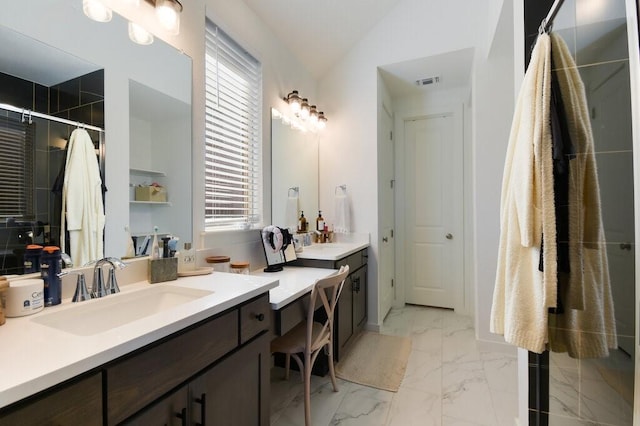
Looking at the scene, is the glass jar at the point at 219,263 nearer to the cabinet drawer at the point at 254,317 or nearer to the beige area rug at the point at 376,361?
the cabinet drawer at the point at 254,317

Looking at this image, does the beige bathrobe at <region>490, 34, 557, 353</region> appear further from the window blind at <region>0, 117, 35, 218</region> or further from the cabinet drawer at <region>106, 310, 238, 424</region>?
the window blind at <region>0, 117, 35, 218</region>

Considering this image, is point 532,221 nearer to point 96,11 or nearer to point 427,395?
point 427,395

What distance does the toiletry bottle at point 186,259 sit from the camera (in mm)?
1534

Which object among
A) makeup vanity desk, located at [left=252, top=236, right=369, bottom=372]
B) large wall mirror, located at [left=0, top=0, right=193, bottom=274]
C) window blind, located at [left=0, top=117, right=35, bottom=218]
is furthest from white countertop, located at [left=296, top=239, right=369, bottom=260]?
window blind, located at [left=0, top=117, right=35, bottom=218]

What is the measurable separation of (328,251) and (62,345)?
1.90m

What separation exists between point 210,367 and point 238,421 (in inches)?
12.2

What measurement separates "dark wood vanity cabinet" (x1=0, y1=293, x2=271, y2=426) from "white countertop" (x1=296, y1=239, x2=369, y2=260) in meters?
0.97

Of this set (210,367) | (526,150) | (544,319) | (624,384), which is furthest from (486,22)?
(210,367)

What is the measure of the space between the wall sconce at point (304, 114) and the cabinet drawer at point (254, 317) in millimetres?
1854

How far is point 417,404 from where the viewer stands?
6.07ft

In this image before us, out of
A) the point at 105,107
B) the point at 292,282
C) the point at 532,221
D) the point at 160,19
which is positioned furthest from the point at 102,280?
the point at 532,221

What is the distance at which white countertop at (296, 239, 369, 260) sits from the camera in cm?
227

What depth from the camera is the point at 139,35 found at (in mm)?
1413

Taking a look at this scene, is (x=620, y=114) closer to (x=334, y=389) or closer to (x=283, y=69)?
(x=334, y=389)
